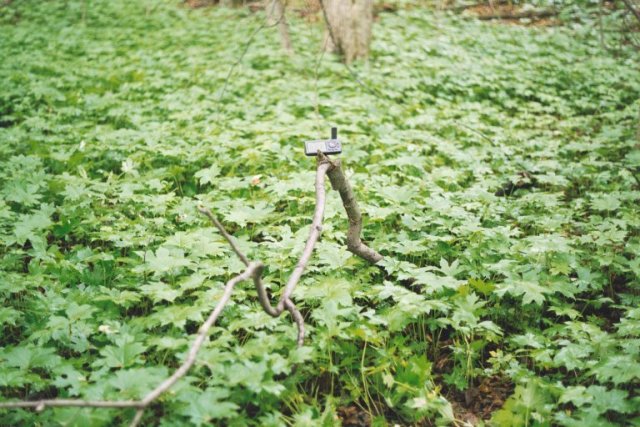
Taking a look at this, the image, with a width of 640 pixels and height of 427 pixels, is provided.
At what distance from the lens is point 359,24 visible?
7.98 metres

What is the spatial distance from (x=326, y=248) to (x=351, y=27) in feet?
20.1

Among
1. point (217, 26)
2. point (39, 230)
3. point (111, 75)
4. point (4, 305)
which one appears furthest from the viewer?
point (217, 26)

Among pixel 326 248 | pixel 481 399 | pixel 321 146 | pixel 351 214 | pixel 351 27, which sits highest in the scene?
pixel 351 27

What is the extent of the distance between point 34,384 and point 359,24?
7495mm

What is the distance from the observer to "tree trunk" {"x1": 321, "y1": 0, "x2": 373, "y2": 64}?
309 inches

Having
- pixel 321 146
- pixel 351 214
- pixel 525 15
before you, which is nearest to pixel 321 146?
pixel 321 146

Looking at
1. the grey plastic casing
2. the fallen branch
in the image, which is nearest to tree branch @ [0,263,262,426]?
the grey plastic casing

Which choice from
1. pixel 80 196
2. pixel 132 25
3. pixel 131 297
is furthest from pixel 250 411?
pixel 132 25

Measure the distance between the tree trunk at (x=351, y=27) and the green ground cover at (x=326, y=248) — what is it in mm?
1116

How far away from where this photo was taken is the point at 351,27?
313 inches

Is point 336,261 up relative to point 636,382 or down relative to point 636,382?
up

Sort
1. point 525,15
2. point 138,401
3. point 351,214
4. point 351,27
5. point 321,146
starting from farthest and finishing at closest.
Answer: point 525,15 → point 351,27 → point 351,214 → point 321,146 → point 138,401

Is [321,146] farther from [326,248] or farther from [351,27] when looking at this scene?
[351,27]

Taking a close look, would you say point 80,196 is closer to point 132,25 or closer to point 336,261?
point 336,261
